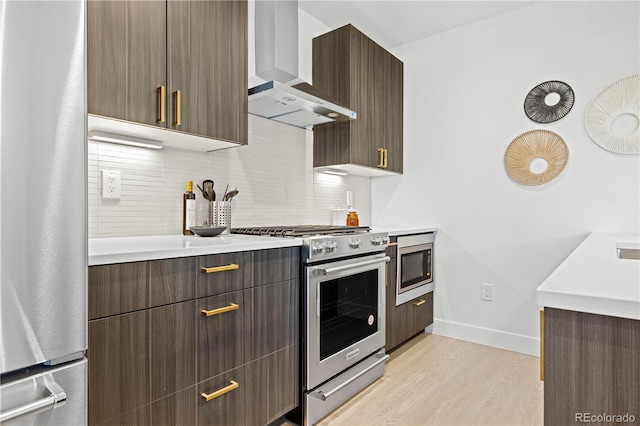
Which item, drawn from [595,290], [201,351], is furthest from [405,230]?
[595,290]

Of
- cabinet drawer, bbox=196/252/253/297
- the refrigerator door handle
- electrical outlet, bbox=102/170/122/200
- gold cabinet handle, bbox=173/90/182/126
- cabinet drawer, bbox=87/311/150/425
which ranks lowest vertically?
cabinet drawer, bbox=87/311/150/425

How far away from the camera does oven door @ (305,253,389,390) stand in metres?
1.89

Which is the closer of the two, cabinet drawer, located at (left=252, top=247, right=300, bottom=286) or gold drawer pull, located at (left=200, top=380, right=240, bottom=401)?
gold drawer pull, located at (left=200, top=380, right=240, bottom=401)

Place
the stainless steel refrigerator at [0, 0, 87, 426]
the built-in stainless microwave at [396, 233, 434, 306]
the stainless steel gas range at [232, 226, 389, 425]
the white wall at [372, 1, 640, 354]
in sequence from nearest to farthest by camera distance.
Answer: the stainless steel refrigerator at [0, 0, 87, 426], the stainless steel gas range at [232, 226, 389, 425], the white wall at [372, 1, 640, 354], the built-in stainless microwave at [396, 233, 434, 306]

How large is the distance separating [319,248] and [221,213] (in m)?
0.63

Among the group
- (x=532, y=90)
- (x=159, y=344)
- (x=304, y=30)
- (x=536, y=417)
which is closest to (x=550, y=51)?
(x=532, y=90)

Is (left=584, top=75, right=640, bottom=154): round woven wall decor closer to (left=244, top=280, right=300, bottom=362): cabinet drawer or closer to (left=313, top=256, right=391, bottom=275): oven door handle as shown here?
(left=313, top=256, right=391, bottom=275): oven door handle

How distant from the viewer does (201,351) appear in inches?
57.2

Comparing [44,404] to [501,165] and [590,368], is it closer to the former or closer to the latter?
[590,368]

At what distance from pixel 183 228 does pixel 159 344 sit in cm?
87

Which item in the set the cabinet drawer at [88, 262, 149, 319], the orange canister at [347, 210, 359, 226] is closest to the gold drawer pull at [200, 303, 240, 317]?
the cabinet drawer at [88, 262, 149, 319]

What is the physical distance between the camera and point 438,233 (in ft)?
10.8

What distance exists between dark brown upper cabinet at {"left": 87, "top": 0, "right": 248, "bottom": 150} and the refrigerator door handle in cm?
103

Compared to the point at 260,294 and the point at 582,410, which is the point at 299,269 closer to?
the point at 260,294
